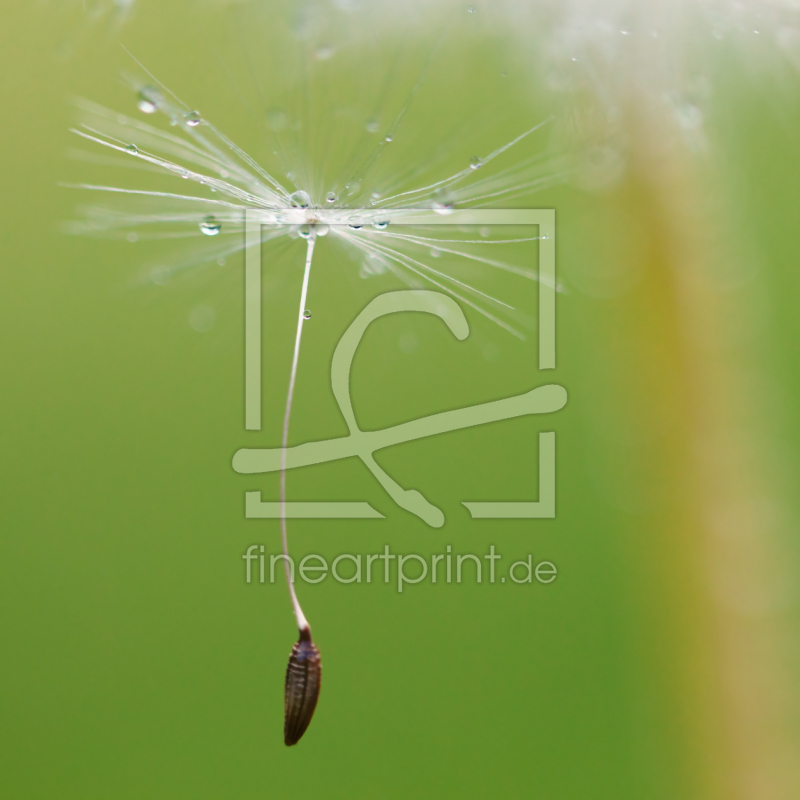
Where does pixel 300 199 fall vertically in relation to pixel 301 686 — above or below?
above

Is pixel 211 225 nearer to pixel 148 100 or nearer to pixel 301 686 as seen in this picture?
pixel 148 100

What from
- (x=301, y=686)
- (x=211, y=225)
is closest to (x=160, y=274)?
(x=211, y=225)

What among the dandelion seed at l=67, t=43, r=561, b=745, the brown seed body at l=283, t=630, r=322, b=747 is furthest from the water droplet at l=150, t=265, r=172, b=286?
the brown seed body at l=283, t=630, r=322, b=747

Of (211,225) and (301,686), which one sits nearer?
(301,686)

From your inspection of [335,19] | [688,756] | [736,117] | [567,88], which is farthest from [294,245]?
[688,756]

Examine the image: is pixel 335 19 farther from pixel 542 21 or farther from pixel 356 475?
pixel 356 475

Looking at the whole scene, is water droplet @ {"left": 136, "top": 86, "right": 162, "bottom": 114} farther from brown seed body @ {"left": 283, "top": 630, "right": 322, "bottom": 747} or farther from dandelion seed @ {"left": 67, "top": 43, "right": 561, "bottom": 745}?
brown seed body @ {"left": 283, "top": 630, "right": 322, "bottom": 747}
